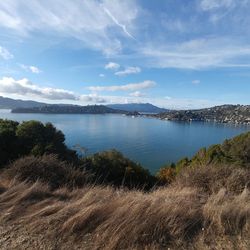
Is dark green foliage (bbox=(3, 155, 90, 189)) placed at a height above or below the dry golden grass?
below

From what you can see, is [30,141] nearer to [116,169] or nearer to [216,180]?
[116,169]

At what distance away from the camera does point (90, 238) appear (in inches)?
125

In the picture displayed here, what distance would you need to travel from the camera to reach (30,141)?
25.4m

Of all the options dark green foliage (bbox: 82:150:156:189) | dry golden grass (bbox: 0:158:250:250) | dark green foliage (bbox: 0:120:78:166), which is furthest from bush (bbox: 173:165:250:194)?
dark green foliage (bbox: 82:150:156:189)

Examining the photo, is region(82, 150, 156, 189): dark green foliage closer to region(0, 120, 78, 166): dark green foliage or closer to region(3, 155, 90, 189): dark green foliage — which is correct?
region(0, 120, 78, 166): dark green foliage

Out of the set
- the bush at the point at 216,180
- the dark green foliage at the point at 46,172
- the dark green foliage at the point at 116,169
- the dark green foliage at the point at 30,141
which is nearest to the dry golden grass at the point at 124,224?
the bush at the point at 216,180

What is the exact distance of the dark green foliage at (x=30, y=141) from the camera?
21.1m

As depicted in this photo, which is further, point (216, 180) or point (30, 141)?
point (30, 141)

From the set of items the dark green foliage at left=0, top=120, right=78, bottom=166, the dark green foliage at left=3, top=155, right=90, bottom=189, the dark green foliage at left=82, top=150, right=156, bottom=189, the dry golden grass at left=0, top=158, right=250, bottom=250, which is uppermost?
the dry golden grass at left=0, top=158, right=250, bottom=250

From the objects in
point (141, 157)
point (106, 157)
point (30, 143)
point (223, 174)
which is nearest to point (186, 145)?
point (141, 157)

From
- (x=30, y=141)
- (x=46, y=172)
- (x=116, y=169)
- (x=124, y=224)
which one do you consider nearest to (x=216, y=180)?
(x=46, y=172)

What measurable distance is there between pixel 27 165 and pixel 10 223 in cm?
382

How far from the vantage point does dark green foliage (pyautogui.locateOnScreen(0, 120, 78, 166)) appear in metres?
21.1

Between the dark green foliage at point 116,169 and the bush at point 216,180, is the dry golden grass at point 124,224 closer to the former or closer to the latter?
the bush at point 216,180
